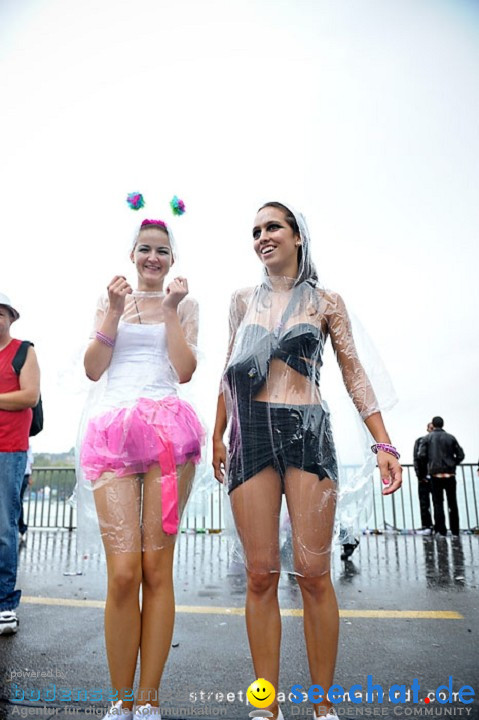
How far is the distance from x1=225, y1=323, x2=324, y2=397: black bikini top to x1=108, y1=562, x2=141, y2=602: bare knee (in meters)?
0.79

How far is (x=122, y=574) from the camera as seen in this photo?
1.92 m

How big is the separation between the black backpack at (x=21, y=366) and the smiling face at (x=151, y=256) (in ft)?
4.23

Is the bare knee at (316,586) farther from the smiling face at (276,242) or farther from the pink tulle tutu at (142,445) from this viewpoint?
the smiling face at (276,242)

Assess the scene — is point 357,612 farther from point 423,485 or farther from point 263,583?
point 423,485

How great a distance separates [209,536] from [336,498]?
6.60 metres

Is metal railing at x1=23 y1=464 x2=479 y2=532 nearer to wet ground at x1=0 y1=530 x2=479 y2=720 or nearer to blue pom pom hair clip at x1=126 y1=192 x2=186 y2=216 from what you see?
wet ground at x1=0 y1=530 x2=479 y2=720

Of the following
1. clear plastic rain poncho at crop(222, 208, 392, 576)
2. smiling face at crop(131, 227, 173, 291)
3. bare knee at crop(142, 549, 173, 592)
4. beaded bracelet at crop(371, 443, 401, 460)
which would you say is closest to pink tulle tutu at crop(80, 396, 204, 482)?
clear plastic rain poncho at crop(222, 208, 392, 576)

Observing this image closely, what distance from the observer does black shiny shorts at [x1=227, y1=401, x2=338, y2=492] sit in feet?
6.59

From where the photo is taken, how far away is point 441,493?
838 centimetres

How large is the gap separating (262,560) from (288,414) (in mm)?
556

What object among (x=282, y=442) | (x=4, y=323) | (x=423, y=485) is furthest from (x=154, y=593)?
(x=423, y=485)

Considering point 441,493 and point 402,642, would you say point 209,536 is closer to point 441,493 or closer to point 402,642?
point 441,493

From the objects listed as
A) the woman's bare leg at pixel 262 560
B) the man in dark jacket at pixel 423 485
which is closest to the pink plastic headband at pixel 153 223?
the woman's bare leg at pixel 262 560

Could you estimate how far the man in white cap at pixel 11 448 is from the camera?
10.1 feet
